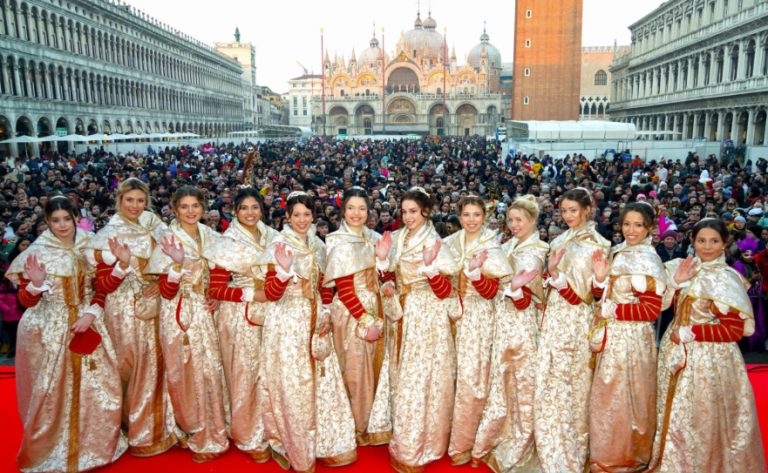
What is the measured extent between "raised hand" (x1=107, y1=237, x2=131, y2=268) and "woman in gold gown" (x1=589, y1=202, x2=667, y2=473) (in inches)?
127

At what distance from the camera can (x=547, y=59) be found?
45.6 metres

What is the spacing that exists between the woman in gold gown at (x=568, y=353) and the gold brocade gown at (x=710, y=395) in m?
0.54

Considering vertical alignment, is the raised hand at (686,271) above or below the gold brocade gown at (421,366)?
above

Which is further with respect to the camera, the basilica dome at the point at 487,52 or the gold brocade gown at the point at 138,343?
the basilica dome at the point at 487,52

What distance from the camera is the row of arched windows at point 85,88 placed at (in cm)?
3061

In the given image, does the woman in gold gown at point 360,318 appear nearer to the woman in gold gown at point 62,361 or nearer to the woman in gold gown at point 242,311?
the woman in gold gown at point 242,311

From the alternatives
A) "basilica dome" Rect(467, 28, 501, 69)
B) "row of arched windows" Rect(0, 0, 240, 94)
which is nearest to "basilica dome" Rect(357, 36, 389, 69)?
"basilica dome" Rect(467, 28, 501, 69)

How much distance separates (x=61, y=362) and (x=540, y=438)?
3.48 metres

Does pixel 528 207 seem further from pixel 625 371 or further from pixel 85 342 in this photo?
pixel 85 342

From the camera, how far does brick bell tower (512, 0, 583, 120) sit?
4406cm

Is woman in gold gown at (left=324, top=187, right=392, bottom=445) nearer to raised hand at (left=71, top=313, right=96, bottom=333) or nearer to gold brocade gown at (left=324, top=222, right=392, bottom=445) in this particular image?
gold brocade gown at (left=324, top=222, right=392, bottom=445)

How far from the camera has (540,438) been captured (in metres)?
3.77

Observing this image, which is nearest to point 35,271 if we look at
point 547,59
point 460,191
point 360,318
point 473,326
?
point 360,318

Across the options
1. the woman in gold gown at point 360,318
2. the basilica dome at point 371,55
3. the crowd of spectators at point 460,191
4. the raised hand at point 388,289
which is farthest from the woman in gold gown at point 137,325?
the basilica dome at point 371,55
